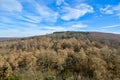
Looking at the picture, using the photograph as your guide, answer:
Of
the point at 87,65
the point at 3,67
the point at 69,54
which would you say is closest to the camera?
the point at 3,67

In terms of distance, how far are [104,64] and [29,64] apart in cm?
2222

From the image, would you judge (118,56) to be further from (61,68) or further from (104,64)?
(61,68)

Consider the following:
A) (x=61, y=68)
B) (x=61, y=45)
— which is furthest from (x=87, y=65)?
(x=61, y=45)

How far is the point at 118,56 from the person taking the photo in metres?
43.2

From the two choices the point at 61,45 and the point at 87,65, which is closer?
the point at 87,65

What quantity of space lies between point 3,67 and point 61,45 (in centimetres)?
4884

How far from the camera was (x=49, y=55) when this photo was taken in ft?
182

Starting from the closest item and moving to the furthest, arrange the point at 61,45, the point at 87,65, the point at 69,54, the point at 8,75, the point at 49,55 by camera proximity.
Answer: the point at 8,75 → the point at 87,65 → the point at 49,55 → the point at 69,54 → the point at 61,45

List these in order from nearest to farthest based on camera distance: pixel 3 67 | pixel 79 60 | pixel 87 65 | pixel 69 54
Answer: pixel 3 67, pixel 87 65, pixel 79 60, pixel 69 54

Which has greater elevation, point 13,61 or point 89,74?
point 13,61

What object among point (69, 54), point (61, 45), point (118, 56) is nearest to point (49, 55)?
point (69, 54)

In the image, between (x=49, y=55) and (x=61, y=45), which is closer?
(x=49, y=55)

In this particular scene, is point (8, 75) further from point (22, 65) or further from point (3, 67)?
point (22, 65)

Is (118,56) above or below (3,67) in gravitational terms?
above
